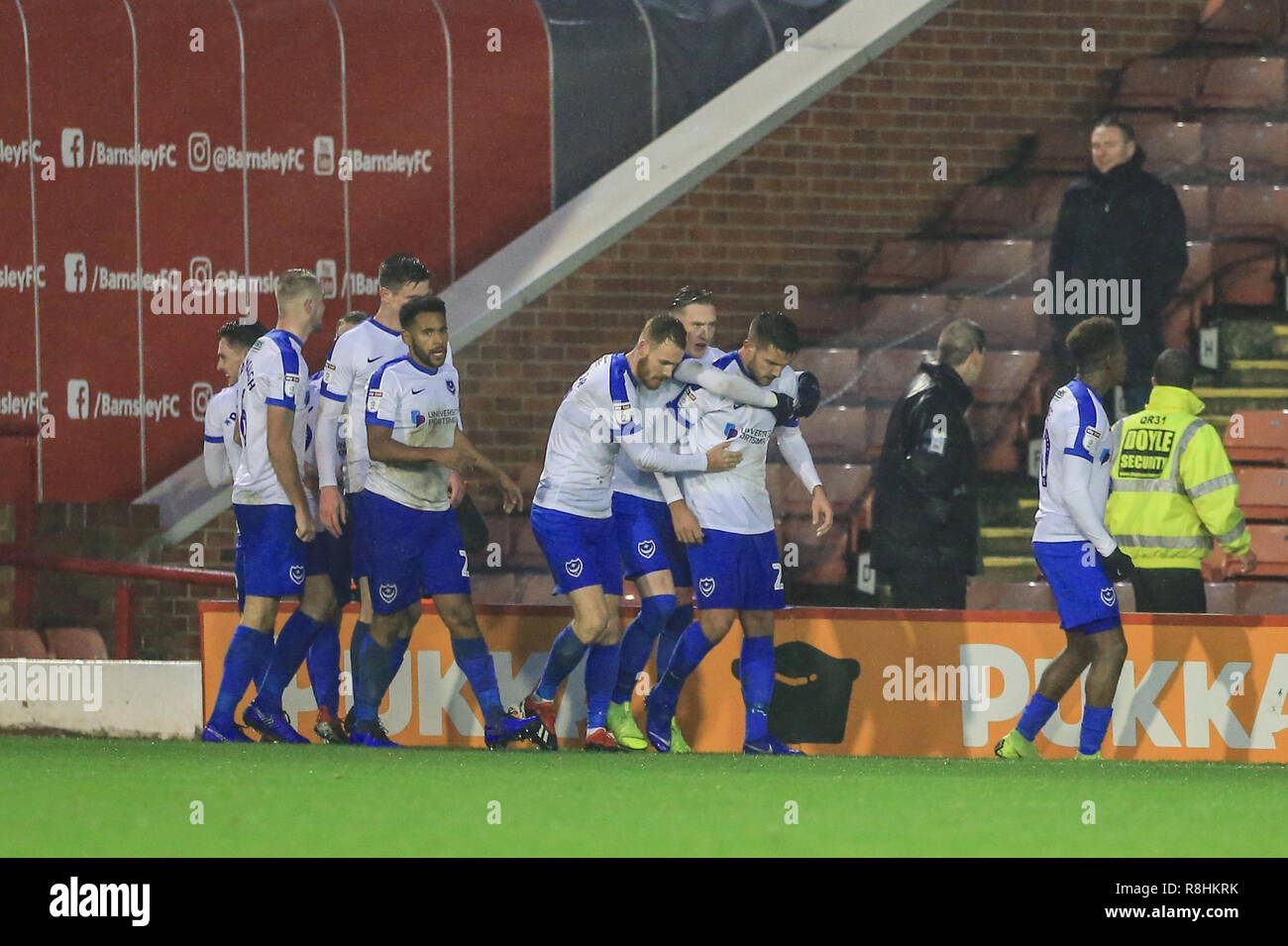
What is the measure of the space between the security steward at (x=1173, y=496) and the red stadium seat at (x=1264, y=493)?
2521 mm

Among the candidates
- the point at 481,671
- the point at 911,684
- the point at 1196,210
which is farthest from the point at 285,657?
the point at 1196,210

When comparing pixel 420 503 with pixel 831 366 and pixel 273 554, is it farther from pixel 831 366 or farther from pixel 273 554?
pixel 831 366

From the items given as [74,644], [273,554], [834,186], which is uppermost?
[834,186]

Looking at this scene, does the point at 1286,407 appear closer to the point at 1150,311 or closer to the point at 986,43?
the point at 1150,311

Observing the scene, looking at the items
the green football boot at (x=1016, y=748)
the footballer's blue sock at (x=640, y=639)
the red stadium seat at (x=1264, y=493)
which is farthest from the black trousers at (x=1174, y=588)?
the red stadium seat at (x=1264, y=493)

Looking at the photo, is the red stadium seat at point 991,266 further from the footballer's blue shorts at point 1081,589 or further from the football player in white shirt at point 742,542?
the footballer's blue shorts at point 1081,589

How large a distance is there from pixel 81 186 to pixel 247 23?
1326mm

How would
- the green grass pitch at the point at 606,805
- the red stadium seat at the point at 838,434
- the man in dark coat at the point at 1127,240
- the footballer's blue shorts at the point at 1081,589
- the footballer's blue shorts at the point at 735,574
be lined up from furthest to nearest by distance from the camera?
the red stadium seat at the point at 838,434 < the man in dark coat at the point at 1127,240 < the footballer's blue shorts at the point at 735,574 < the footballer's blue shorts at the point at 1081,589 < the green grass pitch at the point at 606,805

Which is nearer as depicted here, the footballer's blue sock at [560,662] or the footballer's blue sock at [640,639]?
the footballer's blue sock at [560,662]

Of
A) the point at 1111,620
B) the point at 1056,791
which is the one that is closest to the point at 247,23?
the point at 1111,620

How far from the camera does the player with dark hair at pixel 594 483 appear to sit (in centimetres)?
897

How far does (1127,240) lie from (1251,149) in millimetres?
2508

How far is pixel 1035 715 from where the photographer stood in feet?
29.6

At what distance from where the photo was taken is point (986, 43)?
13.9m
